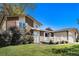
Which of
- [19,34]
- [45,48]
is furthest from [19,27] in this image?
[45,48]

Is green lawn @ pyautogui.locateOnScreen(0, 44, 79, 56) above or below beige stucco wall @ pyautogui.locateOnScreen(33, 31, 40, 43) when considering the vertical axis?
below

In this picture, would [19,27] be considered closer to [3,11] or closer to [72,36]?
[3,11]

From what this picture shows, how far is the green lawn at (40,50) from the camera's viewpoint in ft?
20.0

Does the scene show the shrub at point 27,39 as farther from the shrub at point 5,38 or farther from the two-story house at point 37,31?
the shrub at point 5,38

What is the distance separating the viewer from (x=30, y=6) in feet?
20.1

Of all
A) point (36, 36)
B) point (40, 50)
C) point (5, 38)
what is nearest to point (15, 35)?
point (5, 38)

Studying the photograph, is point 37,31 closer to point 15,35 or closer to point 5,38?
point 15,35

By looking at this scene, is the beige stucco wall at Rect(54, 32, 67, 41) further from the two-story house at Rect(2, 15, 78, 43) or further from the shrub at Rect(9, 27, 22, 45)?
the shrub at Rect(9, 27, 22, 45)

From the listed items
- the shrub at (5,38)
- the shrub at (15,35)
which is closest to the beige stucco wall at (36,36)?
the shrub at (15,35)

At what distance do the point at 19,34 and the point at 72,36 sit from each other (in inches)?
30.7

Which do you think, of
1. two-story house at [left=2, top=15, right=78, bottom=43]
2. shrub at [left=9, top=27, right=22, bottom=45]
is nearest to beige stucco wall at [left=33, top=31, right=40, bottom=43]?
two-story house at [left=2, top=15, right=78, bottom=43]

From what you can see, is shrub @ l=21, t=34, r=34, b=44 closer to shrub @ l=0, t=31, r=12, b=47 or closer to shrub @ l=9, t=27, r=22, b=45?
shrub @ l=9, t=27, r=22, b=45

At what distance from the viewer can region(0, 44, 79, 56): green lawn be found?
20.0 feet

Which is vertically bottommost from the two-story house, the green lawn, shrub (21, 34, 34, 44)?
the green lawn
